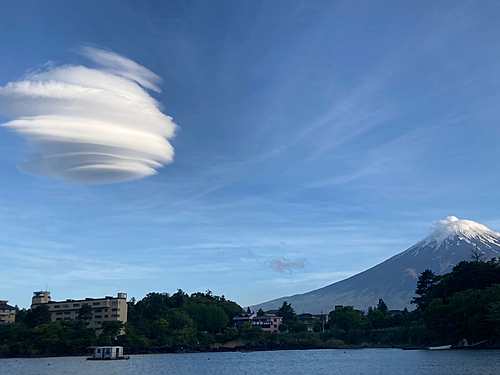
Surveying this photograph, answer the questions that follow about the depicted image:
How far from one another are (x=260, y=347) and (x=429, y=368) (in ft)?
279

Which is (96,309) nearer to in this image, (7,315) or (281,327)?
(7,315)

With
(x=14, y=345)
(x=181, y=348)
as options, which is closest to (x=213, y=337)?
(x=181, y=348)

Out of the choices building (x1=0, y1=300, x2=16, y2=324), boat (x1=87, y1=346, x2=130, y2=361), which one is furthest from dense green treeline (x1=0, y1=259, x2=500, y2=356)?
building (x1=0, y1=300, x2=16, y2=324)

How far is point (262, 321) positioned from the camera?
6260 inches

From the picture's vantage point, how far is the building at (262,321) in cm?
15712

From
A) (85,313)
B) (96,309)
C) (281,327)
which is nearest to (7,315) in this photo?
(96,309)

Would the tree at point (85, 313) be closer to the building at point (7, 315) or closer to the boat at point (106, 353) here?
the boat at point (106, 353)

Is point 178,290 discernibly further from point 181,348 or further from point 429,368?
point 429,368

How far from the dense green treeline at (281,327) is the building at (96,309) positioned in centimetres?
416

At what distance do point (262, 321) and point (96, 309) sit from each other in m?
58.1

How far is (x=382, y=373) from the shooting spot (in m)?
55.3

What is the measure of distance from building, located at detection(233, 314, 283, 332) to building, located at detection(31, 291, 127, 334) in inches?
1776

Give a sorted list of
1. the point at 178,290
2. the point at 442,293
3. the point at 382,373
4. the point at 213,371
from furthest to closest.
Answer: the point at 178,290, the point at 442,293, the point at 213,371, the point at 382,373

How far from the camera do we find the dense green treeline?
8694 centimetres
